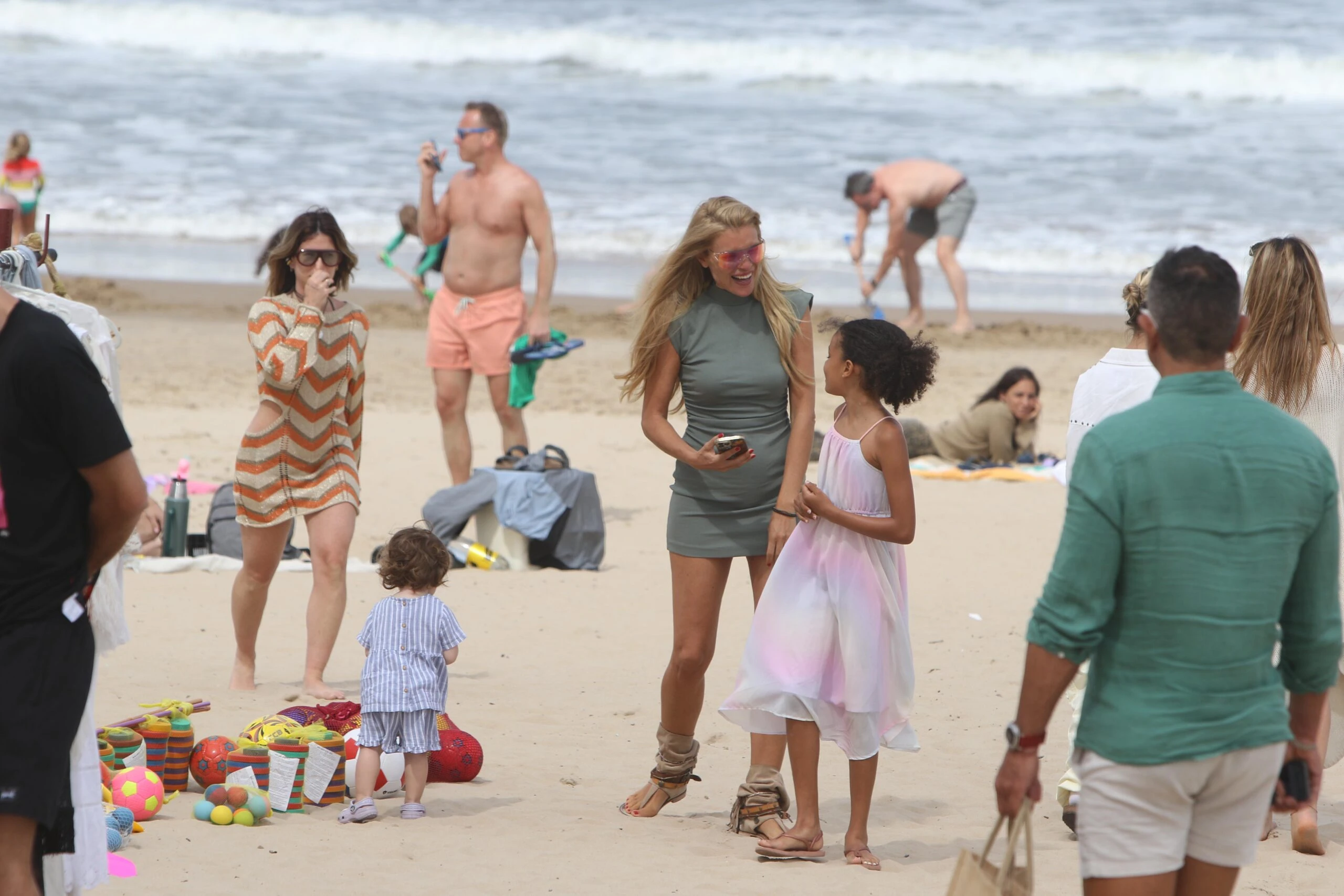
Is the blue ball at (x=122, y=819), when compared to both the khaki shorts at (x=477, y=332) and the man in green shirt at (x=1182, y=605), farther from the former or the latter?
the khaki shorts at (x=477, y=332)

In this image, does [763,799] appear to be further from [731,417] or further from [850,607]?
[731,417]

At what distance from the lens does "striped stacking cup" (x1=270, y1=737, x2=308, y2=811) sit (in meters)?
4.29

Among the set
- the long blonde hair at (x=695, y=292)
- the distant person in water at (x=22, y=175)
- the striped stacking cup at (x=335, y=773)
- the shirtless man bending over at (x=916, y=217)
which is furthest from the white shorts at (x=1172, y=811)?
the distant person in water at (x=22, y=175)

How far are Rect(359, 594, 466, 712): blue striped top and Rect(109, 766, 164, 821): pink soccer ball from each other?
605 millimetres

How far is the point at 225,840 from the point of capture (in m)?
4.08

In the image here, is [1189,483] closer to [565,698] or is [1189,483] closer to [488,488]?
[565,698]

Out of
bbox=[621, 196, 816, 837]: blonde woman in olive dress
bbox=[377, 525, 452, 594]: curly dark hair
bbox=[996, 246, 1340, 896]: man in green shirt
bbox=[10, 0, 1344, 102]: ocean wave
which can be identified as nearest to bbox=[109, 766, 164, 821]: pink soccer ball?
bbox=[377, 525, 452, 594]: curly dark hair

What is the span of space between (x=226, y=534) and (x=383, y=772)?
11.1ft

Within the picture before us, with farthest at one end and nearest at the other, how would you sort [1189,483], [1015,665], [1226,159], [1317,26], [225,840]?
[1317,26] < [1226,159] < [1015,665] < [225,840] < [1189,483]

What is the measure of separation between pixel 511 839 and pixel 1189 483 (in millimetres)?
2445

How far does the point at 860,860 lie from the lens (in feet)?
13.3

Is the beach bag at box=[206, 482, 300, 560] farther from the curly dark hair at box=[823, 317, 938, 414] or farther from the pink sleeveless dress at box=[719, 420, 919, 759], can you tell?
the curly dark hair at box=[823, 317, 938, 414]

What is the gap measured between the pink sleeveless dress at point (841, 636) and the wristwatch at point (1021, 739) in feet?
4.53

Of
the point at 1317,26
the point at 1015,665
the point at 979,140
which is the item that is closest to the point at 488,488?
the point at 1015,665
